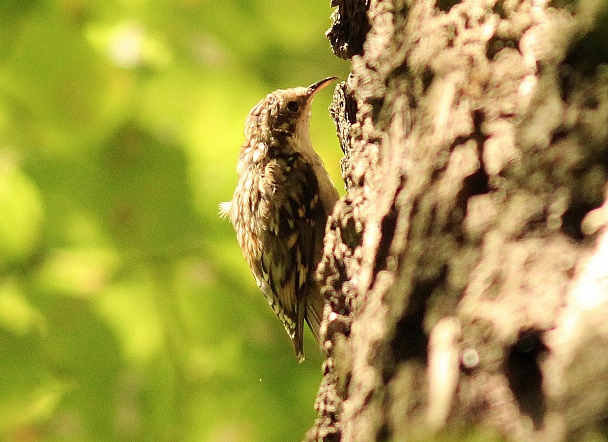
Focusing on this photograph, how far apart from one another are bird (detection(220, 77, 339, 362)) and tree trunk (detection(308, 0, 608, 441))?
0.92 m

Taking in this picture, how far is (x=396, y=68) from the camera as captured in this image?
54.9 inches

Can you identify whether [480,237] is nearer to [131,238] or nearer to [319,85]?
[319,85]

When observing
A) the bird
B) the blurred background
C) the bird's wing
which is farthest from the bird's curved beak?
the blurred background

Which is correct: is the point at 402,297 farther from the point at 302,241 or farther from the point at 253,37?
the point at 253,37

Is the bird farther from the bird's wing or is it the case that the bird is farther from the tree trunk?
the tree trunk

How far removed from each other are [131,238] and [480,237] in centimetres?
219

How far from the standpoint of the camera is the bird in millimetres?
2354

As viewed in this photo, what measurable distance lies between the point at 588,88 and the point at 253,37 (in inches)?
88.0

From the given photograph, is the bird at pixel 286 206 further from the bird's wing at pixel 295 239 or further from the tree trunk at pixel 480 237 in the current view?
the tree trunk at pixel 480 237

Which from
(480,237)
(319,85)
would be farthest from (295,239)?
(480,237)

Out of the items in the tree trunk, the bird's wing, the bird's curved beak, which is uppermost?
the bird's curved beak

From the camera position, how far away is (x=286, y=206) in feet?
7.67

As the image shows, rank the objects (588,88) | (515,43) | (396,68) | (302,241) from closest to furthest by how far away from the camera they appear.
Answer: (588,88)
(515,43)
(396,68)
(302,241)

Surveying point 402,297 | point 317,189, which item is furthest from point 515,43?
point 317,189
